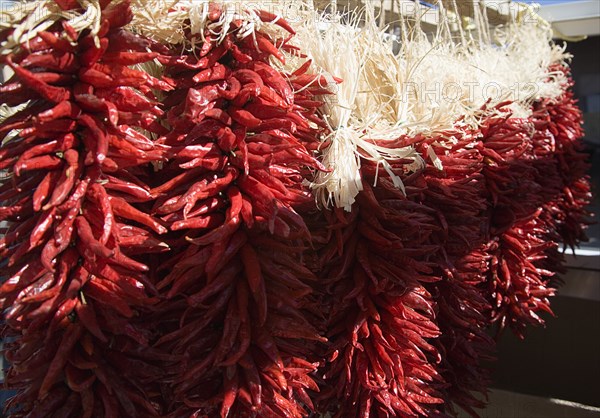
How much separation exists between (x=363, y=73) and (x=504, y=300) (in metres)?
1.03

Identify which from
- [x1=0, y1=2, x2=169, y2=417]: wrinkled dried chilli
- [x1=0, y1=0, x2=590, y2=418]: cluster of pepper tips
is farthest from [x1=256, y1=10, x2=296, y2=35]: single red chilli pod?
[x1=0, y1=2, x2=169, y2=417]: wrinkled dried chilli

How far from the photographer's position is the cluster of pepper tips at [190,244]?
839mm

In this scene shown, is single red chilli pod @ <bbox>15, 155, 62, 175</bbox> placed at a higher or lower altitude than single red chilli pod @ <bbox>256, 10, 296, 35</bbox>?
lower

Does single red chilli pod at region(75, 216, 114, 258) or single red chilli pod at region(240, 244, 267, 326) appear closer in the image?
single red chilli pod at region(75, 216, 114, 258)

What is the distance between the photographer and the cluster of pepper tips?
0.84 meters

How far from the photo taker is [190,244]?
0.96 m

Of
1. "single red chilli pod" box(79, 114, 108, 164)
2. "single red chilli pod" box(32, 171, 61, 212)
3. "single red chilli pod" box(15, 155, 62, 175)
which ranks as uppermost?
"single red chilli pod" box(79, 114, 108, 164)

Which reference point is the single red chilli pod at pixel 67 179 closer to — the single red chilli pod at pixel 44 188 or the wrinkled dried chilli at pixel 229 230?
the single red chilli pod at pixel 44 188

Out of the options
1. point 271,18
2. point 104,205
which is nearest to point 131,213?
point 104,205

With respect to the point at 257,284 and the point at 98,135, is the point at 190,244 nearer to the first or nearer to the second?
the point at 257,284

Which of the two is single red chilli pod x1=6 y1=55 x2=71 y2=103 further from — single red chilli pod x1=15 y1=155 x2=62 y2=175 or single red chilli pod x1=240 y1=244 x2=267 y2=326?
single red chilli pod x1=240 y1=244 x2=267 y2=326

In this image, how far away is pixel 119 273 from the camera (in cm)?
89

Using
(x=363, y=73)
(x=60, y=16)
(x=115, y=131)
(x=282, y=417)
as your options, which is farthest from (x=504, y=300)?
(x=60, y=16)

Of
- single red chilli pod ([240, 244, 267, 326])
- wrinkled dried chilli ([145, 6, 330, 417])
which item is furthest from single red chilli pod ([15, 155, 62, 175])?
single red chilli pod ([240, 244, 267, 326])
